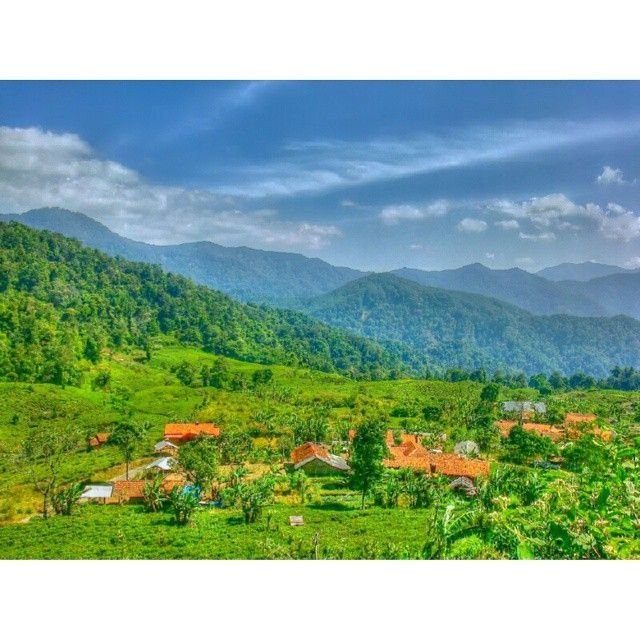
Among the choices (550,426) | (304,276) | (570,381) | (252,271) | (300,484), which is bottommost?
(300,484)

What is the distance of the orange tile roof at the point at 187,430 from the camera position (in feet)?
28.2

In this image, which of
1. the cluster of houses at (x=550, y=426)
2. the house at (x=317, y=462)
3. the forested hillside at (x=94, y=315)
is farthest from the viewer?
the forested hillside at (x=94, y=315)

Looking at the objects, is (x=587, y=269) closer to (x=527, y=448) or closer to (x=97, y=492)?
(x=527, y=448)

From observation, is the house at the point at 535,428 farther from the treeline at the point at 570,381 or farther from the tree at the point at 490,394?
the treeline at the point at 570,381

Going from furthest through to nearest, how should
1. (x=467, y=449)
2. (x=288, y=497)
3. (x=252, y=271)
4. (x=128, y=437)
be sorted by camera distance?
(x=252, y=271) < (x=467, y=449) < (x=128, y=437) < (x=288, y=497)

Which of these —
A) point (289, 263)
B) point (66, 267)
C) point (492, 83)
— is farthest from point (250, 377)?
point (289, 263)

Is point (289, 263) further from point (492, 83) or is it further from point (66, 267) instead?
point (492, 83)

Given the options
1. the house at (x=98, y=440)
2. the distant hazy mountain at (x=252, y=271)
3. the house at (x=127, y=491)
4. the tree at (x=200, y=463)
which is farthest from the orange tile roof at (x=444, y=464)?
the distant hazy mountain at (x=252, y=271)

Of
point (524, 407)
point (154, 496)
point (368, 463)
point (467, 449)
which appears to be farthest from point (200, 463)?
point (524, 407)

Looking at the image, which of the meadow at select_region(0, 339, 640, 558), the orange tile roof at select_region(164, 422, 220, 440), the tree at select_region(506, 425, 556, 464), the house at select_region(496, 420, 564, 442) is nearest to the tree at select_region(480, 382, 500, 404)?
the meadow at select_region(0, 339, 640, 558)

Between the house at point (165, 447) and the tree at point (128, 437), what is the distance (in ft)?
0.89

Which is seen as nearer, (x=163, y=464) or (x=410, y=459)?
(x=163, y=464)

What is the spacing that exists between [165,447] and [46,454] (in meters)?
1.53

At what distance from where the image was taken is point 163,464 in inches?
296
